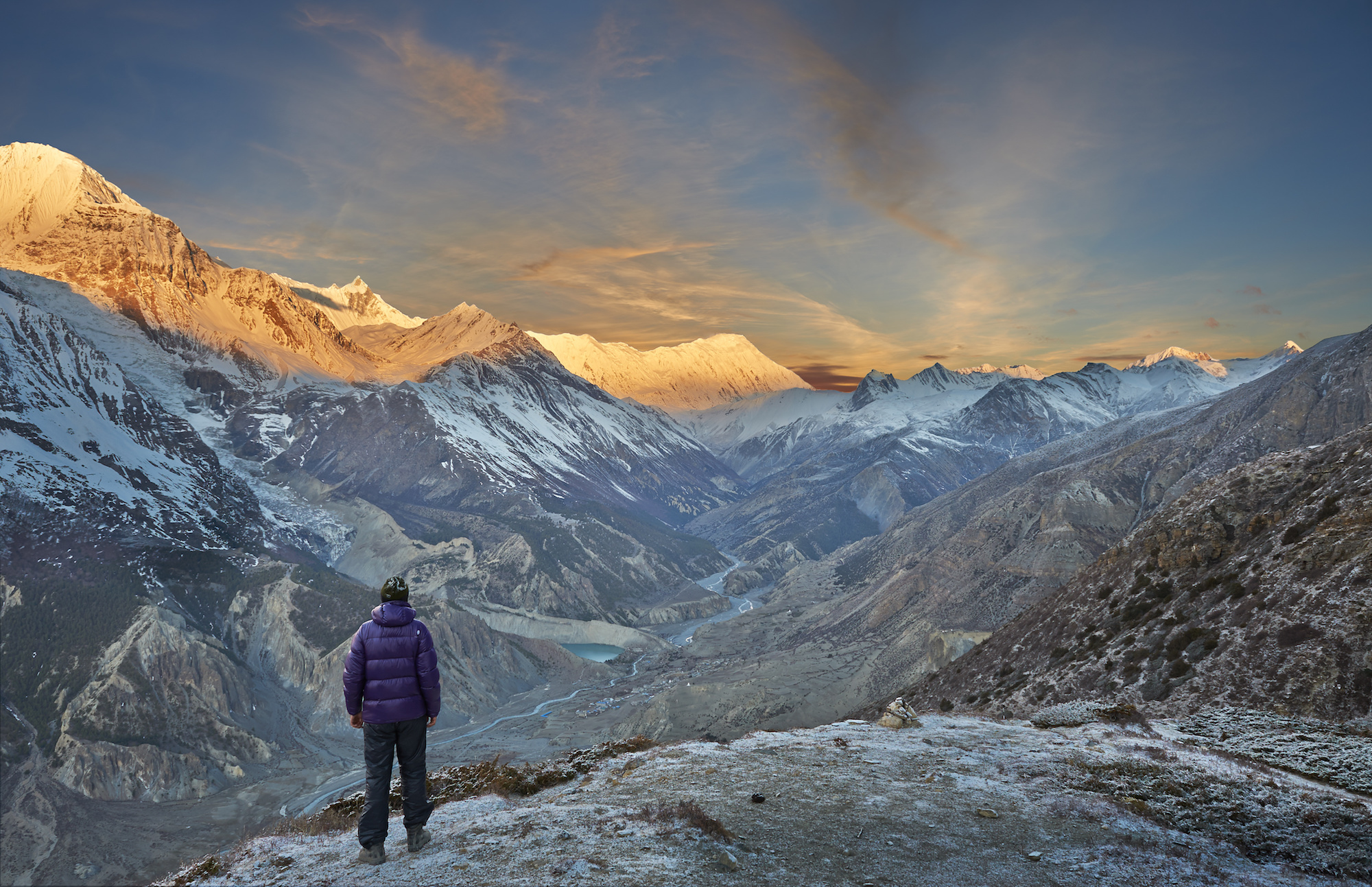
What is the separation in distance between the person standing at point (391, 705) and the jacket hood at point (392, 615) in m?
0.01

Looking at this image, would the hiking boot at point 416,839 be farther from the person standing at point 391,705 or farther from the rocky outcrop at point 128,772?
the rocky outcrop at point 128,772

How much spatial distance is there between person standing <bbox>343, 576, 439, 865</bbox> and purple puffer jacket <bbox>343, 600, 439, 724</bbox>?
1cm

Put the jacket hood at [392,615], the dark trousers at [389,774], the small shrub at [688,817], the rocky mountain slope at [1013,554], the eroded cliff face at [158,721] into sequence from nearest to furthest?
the dark trousers at [389,774], the jacket hood at [392,615], the small shrub at [688,817], the rocky mountain slope at [1013,554], the eroded cliff face at [158,721]

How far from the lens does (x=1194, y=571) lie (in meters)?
48.4

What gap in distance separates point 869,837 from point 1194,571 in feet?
154

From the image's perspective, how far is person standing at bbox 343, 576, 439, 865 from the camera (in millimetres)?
12422

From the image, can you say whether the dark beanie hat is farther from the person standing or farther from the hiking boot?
A: the hiking boot

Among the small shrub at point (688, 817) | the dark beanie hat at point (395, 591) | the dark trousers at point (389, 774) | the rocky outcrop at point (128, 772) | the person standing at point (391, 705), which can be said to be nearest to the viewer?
the dark trousers at point (389, 774)

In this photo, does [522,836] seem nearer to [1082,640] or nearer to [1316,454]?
[1082,640]

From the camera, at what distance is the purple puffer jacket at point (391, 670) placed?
12508mm

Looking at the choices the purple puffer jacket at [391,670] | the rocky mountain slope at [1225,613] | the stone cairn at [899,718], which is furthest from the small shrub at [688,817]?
the rocky mountain slope at [1225,613]

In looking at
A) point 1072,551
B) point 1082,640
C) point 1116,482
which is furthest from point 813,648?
point 1082,640

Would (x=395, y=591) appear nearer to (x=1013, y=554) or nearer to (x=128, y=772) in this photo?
(x=1013, y=554)

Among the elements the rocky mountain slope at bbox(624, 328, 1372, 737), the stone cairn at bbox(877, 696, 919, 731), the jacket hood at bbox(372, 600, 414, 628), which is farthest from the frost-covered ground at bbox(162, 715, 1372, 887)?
the rocky mountain slope at bbox(624, 328, 1372, 737)
